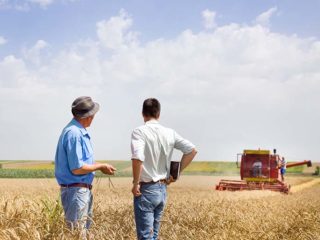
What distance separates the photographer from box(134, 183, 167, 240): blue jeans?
5445 mm

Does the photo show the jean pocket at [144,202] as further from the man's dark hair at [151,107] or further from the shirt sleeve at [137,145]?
the man's dark hair at [151,107]

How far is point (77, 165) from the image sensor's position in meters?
4.95

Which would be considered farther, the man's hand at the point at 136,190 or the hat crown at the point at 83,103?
the man's hand at the point at 136,190

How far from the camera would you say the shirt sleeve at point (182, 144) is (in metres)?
5.71

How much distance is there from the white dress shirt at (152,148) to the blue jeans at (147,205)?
0.10 meters

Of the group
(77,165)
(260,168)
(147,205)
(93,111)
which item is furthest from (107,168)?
(260,168)

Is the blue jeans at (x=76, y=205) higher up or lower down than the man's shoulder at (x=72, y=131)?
lower down

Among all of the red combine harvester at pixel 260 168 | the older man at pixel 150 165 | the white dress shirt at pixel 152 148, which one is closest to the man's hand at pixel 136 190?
the older man at pixel 150 165

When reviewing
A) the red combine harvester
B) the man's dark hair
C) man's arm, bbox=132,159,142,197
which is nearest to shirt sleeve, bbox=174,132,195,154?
the man's dark hair

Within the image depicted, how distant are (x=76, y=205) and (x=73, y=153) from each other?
1.70 ft

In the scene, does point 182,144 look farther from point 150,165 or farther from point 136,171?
point 136,171

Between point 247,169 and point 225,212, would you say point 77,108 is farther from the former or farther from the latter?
point 247,169

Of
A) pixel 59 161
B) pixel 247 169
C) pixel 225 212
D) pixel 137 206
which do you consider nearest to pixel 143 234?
pixel 137 206

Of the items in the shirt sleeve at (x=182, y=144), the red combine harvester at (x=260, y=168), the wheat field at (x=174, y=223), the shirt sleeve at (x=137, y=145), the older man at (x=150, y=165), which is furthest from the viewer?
the red combine harvester at (x=260, y=168)
